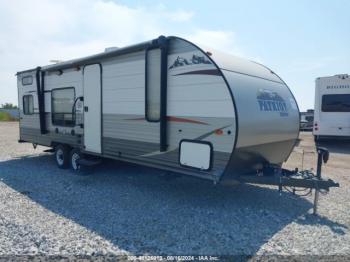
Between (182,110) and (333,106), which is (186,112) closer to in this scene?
(182,110)

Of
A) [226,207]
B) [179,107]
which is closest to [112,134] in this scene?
[179,107]

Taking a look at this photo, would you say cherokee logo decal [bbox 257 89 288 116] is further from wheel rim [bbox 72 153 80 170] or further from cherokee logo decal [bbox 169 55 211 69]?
wheel rim [bbox 72 153 80 170]

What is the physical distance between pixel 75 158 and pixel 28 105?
329 cm

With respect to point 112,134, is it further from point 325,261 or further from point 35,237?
point 325,261

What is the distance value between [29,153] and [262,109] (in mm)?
10097

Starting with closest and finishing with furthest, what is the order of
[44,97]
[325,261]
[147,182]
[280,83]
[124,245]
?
[325,261] < [124,245] < [280,83] < [147,182] < [44,97]

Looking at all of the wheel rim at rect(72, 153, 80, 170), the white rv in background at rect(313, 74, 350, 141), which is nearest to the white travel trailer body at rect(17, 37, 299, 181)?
the wheel rim at rect(72, 153, 80, 170)

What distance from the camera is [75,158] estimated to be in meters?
8.77

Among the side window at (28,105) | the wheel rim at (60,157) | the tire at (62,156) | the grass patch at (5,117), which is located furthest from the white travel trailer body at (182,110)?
the grass patch at (5,117)

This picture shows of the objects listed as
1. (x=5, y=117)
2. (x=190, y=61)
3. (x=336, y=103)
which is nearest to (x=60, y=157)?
(x=190, y=61)

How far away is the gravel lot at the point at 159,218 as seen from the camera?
14.1ft

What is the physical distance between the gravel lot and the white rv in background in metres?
7.29

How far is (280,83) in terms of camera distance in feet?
23.2

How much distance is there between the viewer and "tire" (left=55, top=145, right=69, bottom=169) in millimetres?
9109
